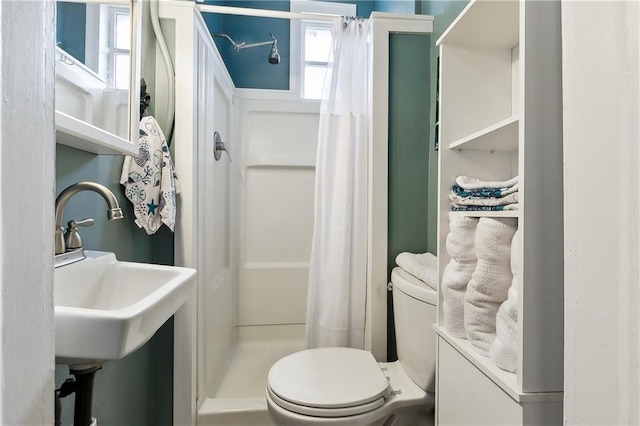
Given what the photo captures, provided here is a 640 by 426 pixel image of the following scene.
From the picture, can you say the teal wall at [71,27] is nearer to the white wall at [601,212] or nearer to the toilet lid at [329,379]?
the white wall at [601,212]

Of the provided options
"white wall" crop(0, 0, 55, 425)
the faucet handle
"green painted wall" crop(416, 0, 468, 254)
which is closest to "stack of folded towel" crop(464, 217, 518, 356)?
"green painted wall" crop(416, 0, 468, 254)

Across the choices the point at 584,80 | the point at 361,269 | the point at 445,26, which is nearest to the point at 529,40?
the point at 584,80

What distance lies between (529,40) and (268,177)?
168 centimetres

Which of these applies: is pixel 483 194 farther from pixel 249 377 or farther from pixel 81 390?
pixel 249 377

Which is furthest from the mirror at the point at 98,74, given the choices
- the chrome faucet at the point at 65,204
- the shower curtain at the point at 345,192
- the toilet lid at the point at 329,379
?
the toilet lid at the point at 329,379

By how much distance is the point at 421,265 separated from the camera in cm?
126

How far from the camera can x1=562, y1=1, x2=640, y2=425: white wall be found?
1.06 ft

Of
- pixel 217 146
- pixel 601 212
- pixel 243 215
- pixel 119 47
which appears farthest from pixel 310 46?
pixel 601 212

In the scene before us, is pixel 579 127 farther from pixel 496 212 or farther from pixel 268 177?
pixel 268 177

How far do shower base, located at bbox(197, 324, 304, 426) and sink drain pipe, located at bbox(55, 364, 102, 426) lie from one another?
30.5 inches

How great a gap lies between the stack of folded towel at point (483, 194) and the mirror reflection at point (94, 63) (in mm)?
981

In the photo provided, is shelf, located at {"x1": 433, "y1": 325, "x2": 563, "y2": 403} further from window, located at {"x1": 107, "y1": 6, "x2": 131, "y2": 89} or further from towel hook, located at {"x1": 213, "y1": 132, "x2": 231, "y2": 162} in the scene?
towel hook, located at {"x1": 213, "y1": 132, "x2": 231, "y2": 162}

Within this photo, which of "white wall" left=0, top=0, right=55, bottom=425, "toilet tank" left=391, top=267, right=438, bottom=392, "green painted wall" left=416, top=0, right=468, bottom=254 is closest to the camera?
"white wall" left=0, top=0, right=55, bottom=425

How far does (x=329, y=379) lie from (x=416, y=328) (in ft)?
1.15
